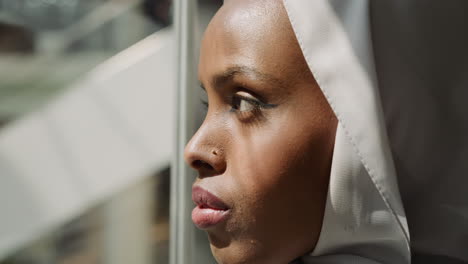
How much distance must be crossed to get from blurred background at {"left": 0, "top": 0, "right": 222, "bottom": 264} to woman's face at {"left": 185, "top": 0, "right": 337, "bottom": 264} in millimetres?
1244

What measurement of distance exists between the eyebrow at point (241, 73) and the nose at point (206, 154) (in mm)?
108

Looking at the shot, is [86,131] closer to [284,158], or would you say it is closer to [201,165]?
[201,165]

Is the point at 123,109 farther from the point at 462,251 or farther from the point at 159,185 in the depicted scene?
the point at 462,251

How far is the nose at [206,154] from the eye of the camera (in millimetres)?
1289

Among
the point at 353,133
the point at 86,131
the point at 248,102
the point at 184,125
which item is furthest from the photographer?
the point at 86,131

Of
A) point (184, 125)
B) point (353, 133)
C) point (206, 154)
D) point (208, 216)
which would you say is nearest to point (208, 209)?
point (208, 216)

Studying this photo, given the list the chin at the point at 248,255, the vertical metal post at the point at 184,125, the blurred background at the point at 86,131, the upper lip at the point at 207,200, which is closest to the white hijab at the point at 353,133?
the chin at the point at 248,255

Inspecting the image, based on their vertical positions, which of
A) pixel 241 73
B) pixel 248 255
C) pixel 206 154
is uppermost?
pixel 241 73

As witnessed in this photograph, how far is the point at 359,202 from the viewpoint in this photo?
48.4 inches

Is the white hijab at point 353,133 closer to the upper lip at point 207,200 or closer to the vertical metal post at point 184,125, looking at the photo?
the upper lip at point 207,200

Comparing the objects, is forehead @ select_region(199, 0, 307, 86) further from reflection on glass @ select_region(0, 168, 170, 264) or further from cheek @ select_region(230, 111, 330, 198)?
reflection on glass @ select_region(0, 168, 170, 264)

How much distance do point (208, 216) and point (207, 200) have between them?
1.4 inches

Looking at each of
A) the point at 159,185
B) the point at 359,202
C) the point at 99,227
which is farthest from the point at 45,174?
the point at 359,202

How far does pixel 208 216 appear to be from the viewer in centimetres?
129
